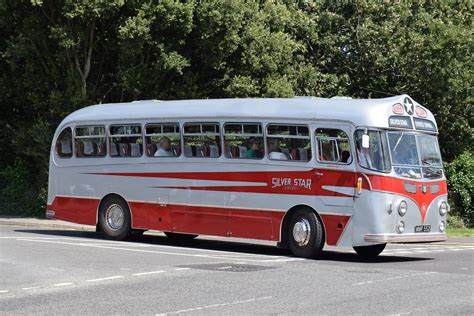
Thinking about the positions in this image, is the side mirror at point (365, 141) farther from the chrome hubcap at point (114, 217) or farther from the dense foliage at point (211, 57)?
the dense foliage at point (211, 57)

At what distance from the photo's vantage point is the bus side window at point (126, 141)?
20.6m

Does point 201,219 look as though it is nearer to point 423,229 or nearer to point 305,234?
point 305,234

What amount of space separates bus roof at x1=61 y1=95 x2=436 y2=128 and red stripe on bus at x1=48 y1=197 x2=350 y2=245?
2.06 metres

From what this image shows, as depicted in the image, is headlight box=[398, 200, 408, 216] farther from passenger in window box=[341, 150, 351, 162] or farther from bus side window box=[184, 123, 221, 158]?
bus side window box=[184, 123, 221, 158]

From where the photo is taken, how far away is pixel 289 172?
58.3 ft

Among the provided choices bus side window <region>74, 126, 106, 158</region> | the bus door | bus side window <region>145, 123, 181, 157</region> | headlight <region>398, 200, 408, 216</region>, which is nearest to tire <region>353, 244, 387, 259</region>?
headlight <region>398, 200, 408, 216</region>

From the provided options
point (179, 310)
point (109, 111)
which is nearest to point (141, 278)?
point (179, 310)

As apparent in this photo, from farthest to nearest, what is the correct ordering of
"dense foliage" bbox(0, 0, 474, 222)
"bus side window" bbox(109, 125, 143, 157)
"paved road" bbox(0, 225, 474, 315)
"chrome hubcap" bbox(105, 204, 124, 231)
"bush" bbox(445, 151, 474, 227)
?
"bush" bbox(445, 151, 474, 227) < "dense foliage" bbox(0, 0, 474, 222) < "chrome hubcap" bbox(105, 204, 124, 231) < "bus side window" bbox(109, 125, 143, 157) < "paved road" bbox(0, 225, 474, 315)

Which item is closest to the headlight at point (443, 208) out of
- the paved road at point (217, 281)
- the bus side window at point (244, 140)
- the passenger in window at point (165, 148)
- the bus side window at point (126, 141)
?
the paved road at point (217, 281)

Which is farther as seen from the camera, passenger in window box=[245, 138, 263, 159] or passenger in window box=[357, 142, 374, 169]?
passenger in window box=[245, 138, 263, 159]

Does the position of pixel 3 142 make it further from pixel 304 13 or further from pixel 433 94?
pixel 433 94

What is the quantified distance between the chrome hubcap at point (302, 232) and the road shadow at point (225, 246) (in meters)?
0.53

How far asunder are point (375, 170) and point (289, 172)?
6.47 ft

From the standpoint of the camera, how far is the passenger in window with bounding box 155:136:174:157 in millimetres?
19973
